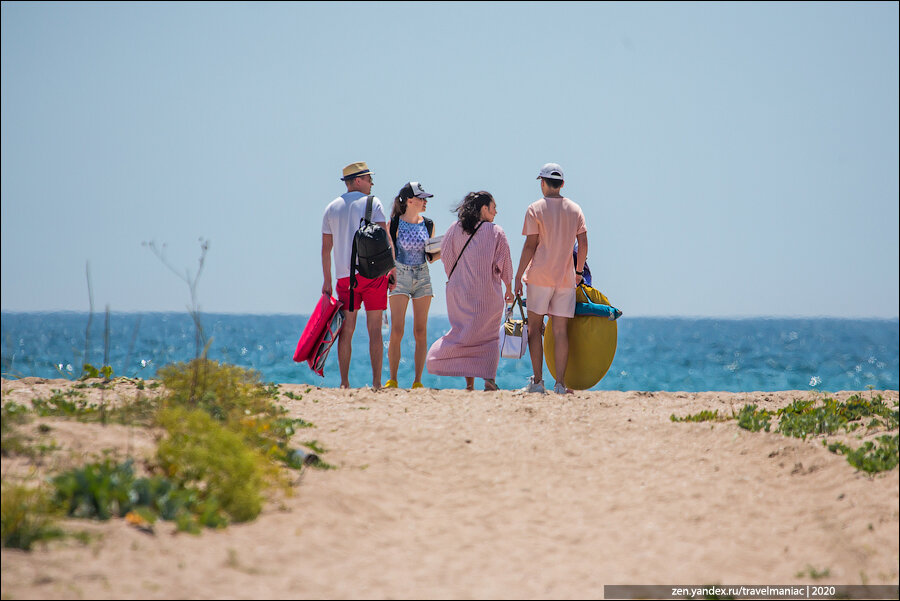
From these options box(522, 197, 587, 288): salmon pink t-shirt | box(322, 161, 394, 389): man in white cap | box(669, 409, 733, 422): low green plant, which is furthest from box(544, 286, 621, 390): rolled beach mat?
box(322, 161, 394, 389): man in white cap

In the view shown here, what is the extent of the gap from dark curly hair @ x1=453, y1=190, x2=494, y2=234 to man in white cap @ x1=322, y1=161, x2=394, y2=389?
3.20ft

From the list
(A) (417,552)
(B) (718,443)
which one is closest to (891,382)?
(B) (718,443)

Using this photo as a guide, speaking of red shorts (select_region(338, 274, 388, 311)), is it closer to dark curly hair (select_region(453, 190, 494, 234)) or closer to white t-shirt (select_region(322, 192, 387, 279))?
white t-shirt (select_region(322, 192, 387, 279))

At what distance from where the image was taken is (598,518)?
5129mm

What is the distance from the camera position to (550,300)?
892 centimetres

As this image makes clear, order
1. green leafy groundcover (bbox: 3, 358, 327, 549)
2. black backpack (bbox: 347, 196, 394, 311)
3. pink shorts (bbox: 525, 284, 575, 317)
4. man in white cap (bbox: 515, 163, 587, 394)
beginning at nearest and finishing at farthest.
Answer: green leafy groundcover (bbox: 3, 358, 327, 549) → black backpack (bbox: 347, 196, 394, 311) → man in white cap (bbox: 515, 163, 587, 394) → pink shorts (bbox: 525, 284, 575, 317)

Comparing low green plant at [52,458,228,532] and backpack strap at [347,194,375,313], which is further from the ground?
backpack strap at [347,194,375,313]

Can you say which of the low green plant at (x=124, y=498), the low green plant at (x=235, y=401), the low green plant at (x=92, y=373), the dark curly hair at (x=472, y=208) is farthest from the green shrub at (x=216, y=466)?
the dark curly hair at (x=472, y=208)

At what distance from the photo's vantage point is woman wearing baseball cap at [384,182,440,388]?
9109 mm

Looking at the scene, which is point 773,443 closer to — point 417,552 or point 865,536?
point 865,536

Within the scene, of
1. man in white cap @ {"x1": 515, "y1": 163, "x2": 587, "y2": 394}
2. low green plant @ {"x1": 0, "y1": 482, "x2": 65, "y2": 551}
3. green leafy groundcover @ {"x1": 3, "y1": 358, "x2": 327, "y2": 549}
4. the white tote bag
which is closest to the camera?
low green plant @ {"x1": 0, "y1": 482, "x2": 65, "y2": 551}

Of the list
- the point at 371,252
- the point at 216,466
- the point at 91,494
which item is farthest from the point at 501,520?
the point at 371,252

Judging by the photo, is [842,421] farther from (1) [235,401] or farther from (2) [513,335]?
(1) [235,401]

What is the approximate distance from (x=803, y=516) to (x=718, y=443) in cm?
143
